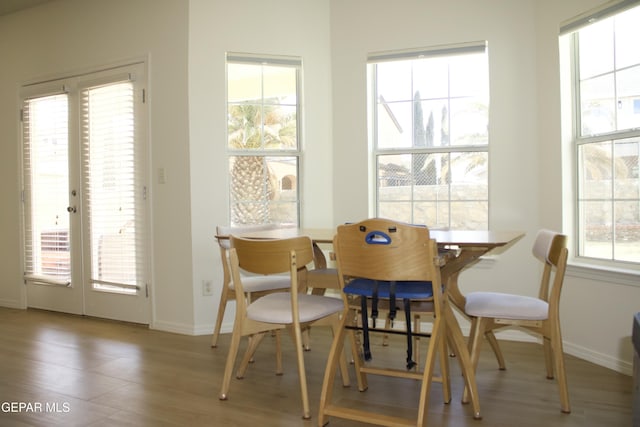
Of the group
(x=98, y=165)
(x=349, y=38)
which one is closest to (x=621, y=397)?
(x=349, y=38)

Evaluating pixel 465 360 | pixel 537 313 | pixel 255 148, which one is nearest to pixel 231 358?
pixel 465 360

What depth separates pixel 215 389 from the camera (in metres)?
2.86

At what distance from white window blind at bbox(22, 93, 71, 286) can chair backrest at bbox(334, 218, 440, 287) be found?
359 cm

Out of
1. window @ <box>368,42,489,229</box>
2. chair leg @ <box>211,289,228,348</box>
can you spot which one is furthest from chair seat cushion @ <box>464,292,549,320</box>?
chair leg @ <box>211,289,228,348</box>

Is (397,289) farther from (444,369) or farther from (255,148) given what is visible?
(255,148)

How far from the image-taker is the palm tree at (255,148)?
4.34 m

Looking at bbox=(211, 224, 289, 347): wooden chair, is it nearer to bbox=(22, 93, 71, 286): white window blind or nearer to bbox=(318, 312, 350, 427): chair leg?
bbox=(318, 312, 350, 427): chair leg

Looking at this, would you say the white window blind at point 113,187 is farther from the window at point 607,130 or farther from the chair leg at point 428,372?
the window at point 607,130

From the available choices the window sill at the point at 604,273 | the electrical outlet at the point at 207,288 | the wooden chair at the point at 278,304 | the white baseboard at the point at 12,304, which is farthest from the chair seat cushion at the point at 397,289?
the white baseboard at the point at 12,304

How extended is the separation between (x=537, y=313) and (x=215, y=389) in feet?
5.75

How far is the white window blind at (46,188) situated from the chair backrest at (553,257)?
412 centimetres

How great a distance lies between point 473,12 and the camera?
3.98 metres

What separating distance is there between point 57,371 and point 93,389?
0.49 meters

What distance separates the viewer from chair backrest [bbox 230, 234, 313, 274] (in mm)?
2475
